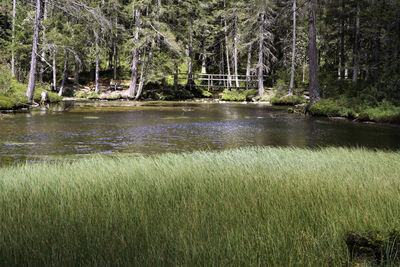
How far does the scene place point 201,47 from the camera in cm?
5278

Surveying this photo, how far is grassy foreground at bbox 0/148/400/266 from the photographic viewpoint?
8.54 feet

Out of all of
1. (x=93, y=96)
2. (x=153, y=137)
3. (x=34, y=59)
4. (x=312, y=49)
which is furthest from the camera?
(x=93, y=96)

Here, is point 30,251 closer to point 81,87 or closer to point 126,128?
point 126,128

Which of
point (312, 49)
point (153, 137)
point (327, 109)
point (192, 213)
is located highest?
point (312, 49)

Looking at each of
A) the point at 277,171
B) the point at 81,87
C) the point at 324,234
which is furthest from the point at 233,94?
the point at 324,234

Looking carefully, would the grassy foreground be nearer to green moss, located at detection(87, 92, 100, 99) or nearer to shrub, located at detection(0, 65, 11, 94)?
shrub, located at detection(0, 65, 11, 94)

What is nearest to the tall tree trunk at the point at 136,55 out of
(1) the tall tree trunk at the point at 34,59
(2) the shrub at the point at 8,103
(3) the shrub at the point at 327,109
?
(1) the tall tree trunk at the point at 34,59

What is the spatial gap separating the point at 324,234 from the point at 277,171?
2.79 meters

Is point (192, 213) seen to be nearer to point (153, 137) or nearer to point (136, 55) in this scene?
point (153, 137)

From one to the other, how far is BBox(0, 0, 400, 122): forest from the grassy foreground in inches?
550

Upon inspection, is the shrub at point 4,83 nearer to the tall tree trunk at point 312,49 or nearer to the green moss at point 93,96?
the green moss at point 93,96

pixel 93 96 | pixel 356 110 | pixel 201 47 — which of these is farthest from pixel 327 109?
pixel 201 47

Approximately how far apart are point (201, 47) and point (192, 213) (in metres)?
51.3

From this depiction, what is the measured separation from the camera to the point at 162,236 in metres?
2.96
